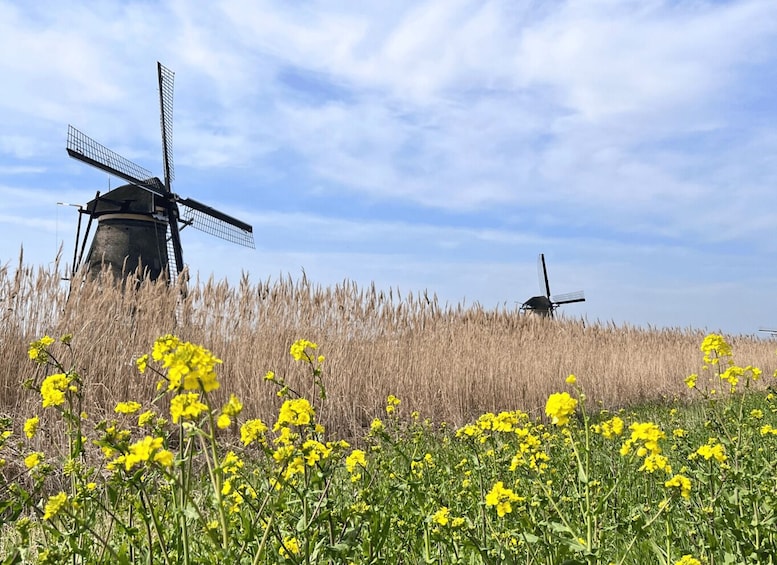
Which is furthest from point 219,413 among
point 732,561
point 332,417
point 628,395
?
point 628,395

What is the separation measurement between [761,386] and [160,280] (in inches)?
446

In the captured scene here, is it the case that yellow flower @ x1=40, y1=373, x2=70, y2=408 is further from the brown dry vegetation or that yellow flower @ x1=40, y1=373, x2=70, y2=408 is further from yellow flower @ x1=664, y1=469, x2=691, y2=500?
the brown dry vegetation

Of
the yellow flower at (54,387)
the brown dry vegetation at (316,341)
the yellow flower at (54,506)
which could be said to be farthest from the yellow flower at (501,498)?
the brown dry vegetation at (316,341)

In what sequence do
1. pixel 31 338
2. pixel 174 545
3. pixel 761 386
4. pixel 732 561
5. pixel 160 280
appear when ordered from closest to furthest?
1. pixel 732 561
2. pixel 174 545
3. pixel 31 338
4. pixel 160 280
5. pixel 761 386

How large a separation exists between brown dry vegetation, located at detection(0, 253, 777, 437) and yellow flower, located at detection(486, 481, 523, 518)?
4.33 m

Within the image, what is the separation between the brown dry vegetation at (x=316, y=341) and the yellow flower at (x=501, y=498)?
433 centimetres

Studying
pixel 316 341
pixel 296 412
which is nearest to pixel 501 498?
pixel 296 412

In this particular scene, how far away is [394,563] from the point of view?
7.05ft

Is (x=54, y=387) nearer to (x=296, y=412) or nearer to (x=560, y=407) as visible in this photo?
(x=296, y=412)

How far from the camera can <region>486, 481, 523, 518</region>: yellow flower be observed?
5.89ft

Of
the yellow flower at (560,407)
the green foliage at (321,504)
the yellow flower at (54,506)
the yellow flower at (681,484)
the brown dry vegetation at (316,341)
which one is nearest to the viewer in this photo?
the green foliage at (321,504)

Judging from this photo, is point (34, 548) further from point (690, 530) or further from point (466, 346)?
point (466, 346)

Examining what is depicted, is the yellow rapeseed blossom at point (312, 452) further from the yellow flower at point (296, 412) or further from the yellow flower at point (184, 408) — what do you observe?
the yellow flower at point (184, 408)

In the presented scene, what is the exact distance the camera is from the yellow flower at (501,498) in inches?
70.7
